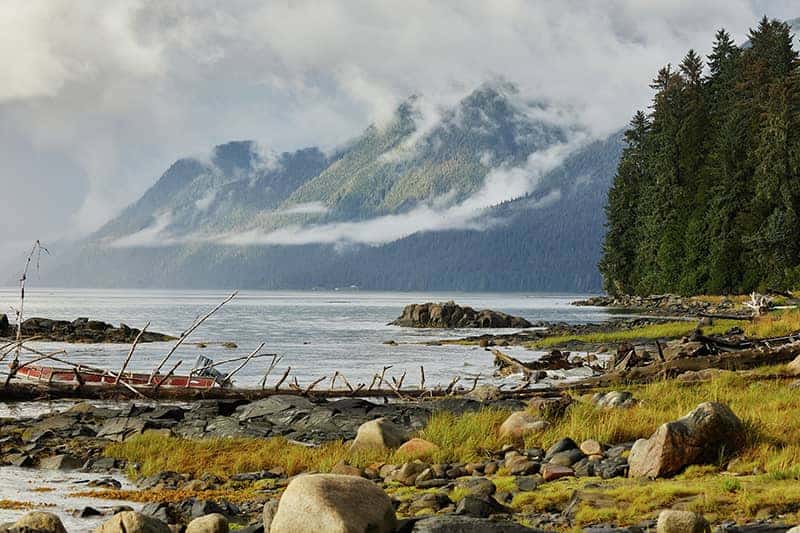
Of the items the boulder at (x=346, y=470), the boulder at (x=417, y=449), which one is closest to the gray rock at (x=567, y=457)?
the boulder at (x=417, y=449)

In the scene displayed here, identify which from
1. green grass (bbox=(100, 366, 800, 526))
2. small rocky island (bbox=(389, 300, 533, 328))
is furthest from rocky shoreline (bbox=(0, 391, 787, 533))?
small rocky island (bbox=(389, 300, 533, 328))

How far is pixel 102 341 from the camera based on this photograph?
6128 centimetres

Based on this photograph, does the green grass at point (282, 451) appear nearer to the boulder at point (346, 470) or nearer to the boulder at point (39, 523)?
the boulder at point (346, 470)

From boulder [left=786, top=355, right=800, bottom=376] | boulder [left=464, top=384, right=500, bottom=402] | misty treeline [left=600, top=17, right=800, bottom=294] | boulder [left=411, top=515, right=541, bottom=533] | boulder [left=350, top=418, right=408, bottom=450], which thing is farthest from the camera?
misty treeline [left=600, top=17, right=800, bottom=294]

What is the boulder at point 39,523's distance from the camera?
9.28m

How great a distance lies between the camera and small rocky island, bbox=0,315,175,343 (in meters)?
61.8

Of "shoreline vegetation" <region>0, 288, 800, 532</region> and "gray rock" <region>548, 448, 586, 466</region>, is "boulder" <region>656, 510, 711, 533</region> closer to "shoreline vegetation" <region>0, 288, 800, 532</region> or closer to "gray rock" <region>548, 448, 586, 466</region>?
"shoreline vegetation" <region>0, 288, 800, 532</region>

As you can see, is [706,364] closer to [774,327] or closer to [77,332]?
[774,327]

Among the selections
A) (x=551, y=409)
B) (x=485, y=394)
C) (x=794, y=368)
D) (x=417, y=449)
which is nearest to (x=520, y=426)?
(x=551, y=409)

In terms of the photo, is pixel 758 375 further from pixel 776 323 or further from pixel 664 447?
pixel 776 323

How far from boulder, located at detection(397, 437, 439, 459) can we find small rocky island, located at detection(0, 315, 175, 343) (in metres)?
48.1

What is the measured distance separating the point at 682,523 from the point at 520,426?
6486 millimetres

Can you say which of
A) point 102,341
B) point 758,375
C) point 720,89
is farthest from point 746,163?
point 758,375

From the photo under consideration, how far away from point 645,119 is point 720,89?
1508 cm
